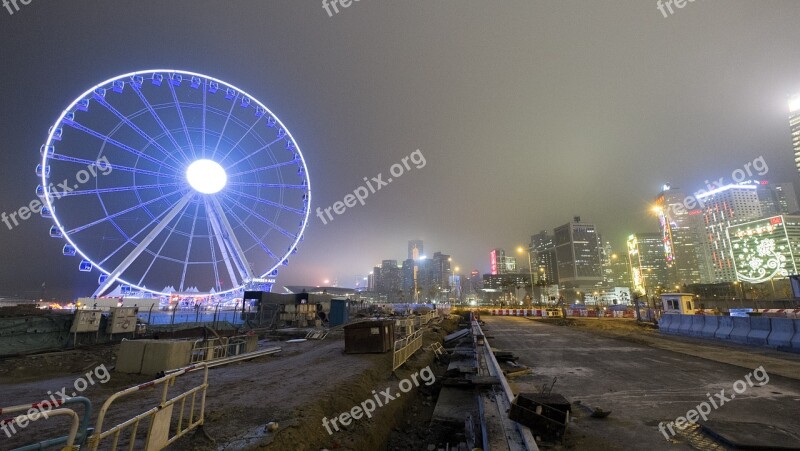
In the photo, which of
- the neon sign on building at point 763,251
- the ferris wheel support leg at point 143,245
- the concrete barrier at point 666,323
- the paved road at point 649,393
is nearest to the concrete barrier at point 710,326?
the concrete barrier at point 666,323

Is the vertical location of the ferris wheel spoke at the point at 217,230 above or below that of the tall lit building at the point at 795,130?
→ below

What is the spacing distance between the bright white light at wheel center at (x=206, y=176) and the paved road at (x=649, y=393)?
1154 inches

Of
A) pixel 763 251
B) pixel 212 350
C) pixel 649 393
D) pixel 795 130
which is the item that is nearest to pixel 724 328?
pixel 649 393

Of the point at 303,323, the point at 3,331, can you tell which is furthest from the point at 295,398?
the point at 303,323

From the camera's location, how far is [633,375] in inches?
389

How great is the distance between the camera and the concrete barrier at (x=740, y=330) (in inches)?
681

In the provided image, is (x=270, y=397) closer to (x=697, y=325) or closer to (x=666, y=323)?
(x=697, y=325)

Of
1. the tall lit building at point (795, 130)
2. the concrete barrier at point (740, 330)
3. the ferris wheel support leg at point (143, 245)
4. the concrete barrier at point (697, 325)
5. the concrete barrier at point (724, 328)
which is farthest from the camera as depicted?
the tall lit building at point (795, 130)

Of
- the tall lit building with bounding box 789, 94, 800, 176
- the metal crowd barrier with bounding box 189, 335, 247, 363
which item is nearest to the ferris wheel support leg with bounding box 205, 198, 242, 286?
the metal crowd barrier with bounding box 189, 335, 247, 363

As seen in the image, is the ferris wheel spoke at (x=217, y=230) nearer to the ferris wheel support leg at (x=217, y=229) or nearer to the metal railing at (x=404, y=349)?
the ferris wheel support leg at (x=217, y=229)

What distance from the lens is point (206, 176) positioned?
30703 millimetres

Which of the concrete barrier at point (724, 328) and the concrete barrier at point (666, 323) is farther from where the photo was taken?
the concrete barrier at point (666, 323)

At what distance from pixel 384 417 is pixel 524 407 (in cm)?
434

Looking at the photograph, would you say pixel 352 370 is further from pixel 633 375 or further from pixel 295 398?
pixel 633 375
